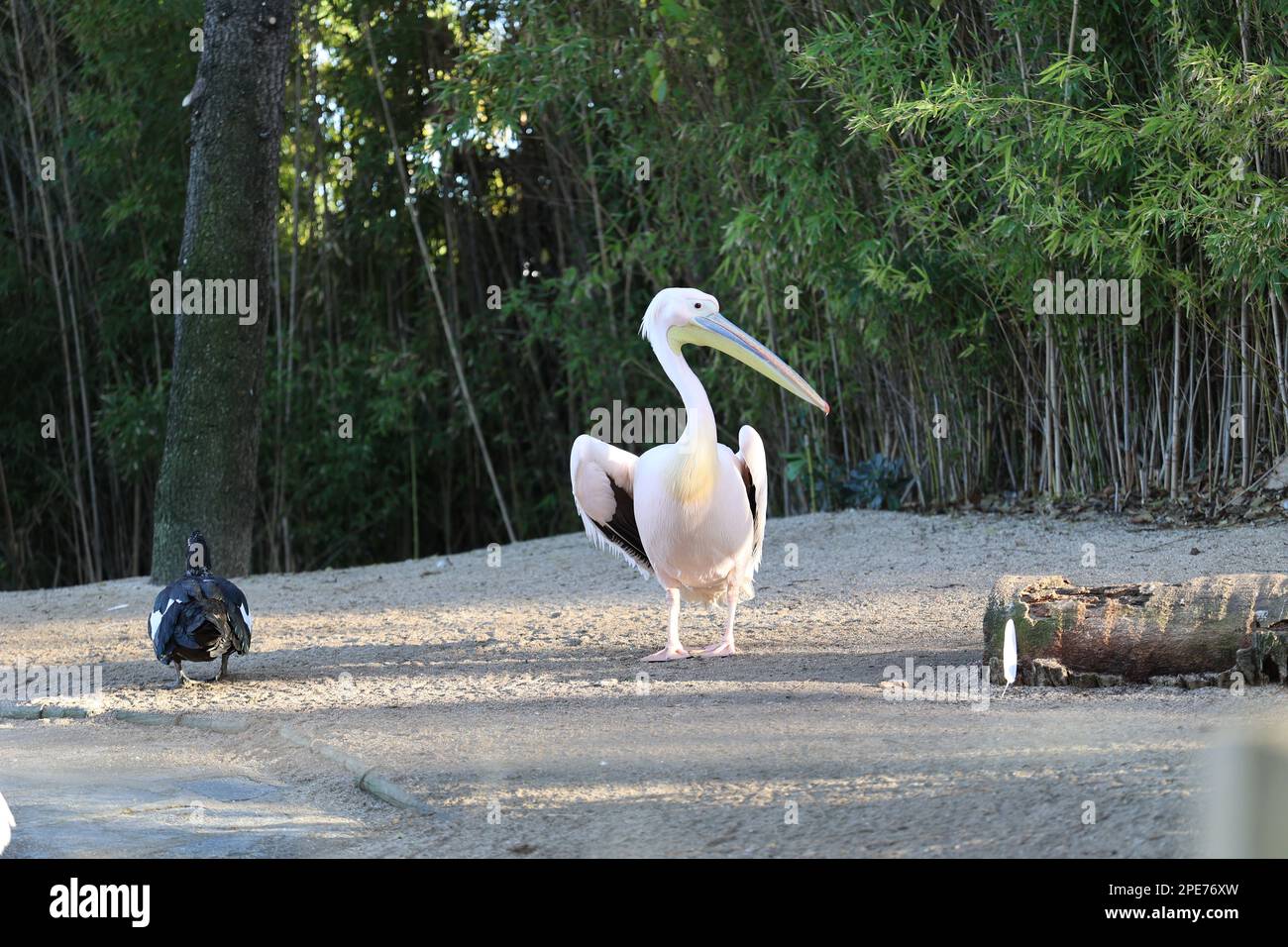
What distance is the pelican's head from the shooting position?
555cm

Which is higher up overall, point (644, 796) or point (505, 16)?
point (505, 16)

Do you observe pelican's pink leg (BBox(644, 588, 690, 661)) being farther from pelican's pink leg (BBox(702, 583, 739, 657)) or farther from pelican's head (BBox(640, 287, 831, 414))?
pelican's head (BBox(640, 287, 831, 414))

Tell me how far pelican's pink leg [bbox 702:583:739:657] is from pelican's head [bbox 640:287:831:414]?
821 millimetres

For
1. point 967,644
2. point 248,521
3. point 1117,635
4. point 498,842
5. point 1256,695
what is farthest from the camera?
point 248,521

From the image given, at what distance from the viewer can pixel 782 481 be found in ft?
34.6

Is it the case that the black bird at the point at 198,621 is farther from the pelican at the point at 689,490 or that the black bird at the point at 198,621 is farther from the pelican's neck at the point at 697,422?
the pelican's neck at the point at 697,422

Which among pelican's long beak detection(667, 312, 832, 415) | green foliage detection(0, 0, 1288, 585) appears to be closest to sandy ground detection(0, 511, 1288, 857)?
pelican's long beak detection(667, 312, 832, 415)

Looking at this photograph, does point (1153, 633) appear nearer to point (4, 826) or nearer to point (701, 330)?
point (701, 330)

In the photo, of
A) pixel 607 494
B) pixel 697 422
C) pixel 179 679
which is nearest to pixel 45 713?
pixel 179 679

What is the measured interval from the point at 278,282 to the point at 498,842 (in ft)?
29.5

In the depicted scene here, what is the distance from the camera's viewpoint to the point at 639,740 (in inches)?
165

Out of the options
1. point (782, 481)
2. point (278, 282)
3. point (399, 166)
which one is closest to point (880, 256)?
point (782, 481)

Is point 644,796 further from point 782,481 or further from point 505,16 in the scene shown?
point 505,16

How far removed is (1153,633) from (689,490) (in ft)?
5.66
